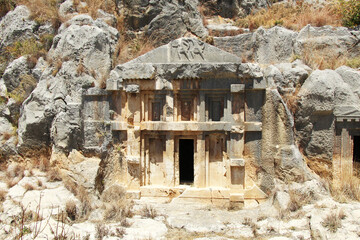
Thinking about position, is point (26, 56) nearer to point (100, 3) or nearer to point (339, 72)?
point (100, 3)

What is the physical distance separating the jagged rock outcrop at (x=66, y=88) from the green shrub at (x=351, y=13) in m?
7.63

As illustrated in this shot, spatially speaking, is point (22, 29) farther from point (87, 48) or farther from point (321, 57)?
point (321, 57)

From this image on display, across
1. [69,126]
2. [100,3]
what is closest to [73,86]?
[69,126]

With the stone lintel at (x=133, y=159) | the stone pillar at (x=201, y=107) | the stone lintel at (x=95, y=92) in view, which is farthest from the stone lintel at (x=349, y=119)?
the stone lintel at (x=95, y=92)

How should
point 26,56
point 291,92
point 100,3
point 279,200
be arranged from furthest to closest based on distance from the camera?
point 100,3
point 26,56
point 291,92
point 279,200

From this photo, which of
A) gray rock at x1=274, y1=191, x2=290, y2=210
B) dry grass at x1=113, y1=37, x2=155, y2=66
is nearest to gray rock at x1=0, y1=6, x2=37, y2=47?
dry grass at x1=113, y1=37, x2=155, y2=66

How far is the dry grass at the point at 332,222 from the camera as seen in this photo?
600cm

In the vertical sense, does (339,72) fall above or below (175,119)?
above

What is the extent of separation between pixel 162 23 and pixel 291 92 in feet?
17.1

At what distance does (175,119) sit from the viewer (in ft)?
27.0

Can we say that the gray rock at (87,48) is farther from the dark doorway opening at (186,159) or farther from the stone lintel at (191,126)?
the dark doorway opening at (186,159)

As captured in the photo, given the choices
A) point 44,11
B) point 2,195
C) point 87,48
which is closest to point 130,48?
point 87,48

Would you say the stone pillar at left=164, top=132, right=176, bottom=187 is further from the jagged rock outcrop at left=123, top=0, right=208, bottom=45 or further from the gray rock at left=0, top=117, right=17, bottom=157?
the gray rock at left=0, top=117, right=17, bottom=157

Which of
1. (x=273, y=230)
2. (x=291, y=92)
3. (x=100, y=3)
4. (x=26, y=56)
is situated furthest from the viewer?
(x=100, y=3)
